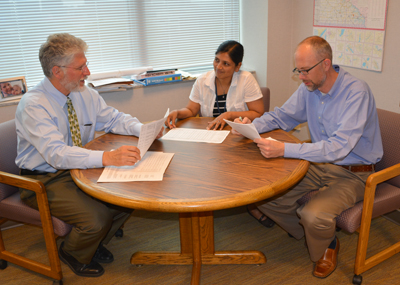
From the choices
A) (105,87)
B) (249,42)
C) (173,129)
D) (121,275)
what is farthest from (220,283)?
(249,42)

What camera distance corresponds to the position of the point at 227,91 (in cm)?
290

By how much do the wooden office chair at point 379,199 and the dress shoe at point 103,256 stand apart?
131cm

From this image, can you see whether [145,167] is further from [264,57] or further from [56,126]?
[264,57]

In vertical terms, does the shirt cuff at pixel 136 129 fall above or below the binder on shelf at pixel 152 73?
below

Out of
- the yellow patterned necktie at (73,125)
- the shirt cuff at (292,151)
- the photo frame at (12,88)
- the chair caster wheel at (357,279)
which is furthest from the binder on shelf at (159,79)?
the chair caster wheel at (357,279)

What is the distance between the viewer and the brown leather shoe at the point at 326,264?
216cm

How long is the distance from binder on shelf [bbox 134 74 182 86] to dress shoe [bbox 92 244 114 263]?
5.36ft

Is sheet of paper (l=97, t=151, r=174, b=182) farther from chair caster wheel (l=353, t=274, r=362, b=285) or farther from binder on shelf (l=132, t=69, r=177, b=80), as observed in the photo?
binder on shelf (l=132, t=69, r=177, b=80)

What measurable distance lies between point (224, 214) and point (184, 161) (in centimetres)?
110

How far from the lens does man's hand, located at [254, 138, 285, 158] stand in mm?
1927

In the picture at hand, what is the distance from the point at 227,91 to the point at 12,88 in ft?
6.05

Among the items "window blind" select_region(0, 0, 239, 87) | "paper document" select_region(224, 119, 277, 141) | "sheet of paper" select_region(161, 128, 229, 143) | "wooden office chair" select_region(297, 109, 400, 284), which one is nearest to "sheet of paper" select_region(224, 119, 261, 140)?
"paper document" select_region(224, 119, 277, 141)

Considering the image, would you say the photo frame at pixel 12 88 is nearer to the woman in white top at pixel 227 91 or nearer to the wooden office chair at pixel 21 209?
the wooden office chair at pixel 21 209

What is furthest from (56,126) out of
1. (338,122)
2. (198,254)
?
(338,122)
